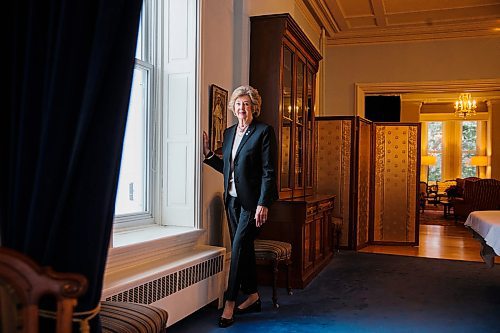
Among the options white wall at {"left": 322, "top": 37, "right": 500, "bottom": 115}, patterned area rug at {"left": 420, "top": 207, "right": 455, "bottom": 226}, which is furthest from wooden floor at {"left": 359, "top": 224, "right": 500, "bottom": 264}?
white wall at {"left": 322, "top": 37, "right": 500, "bottom": 115}

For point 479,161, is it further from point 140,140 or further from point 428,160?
point 140,140

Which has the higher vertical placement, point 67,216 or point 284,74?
point 284,74

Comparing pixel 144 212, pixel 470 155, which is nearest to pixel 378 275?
pixel 144 212

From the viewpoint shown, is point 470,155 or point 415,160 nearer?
point 415,160

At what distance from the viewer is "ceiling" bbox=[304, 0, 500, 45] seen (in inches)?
259

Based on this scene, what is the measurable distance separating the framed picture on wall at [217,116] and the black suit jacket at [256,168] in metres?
0.42

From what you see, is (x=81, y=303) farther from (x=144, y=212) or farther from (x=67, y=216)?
(x=144, y=212)

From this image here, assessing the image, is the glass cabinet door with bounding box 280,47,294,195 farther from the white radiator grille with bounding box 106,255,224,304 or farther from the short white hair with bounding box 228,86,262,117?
the white radiator grille with bounding box 106,255,224,304

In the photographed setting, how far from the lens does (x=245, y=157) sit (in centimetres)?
319

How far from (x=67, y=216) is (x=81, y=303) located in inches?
9.0

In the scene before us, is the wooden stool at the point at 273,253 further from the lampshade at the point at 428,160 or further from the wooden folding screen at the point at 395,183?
the lampshade at the point at 428,160

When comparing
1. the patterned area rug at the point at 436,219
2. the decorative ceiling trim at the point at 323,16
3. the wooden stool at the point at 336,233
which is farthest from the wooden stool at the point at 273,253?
the patterned area rug at the point at 436,219

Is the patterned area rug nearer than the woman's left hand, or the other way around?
the woman's left hand

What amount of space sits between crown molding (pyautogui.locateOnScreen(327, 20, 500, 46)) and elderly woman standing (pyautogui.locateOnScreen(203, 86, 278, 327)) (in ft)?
16.1
